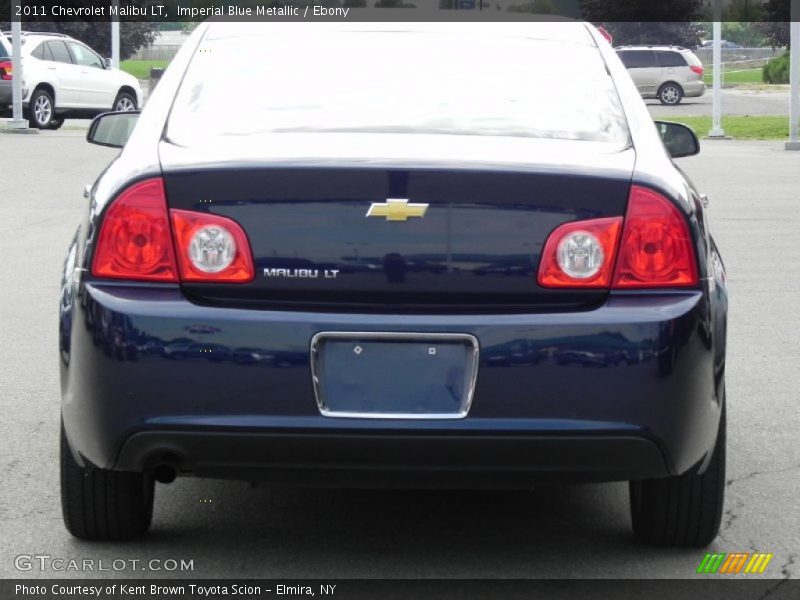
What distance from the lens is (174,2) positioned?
7244cm

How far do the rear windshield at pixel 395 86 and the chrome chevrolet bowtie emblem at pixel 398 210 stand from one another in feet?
1.35

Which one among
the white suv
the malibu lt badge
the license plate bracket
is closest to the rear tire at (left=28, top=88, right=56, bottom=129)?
the white suv

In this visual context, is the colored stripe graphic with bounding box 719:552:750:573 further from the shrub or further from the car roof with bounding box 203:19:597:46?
the shrub

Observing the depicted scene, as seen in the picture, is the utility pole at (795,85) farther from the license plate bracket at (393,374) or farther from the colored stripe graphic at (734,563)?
the license plate bracket at (393,374)

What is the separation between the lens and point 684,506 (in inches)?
174

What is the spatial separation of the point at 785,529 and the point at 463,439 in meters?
1.44

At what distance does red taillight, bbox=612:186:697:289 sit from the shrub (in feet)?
178

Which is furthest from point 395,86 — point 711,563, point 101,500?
point 711,563

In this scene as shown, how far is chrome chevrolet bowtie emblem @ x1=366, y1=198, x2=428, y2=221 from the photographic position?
387 centimetres

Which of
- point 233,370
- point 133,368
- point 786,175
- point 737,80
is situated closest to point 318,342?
point 233,370

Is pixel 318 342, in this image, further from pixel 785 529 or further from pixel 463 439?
pixel 785 529

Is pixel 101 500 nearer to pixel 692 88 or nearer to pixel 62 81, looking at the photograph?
pixel 62 81

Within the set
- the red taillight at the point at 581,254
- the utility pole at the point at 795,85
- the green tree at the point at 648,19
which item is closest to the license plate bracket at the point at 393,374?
the red taillight at the point at 581,254

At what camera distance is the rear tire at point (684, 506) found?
14.4 ft
